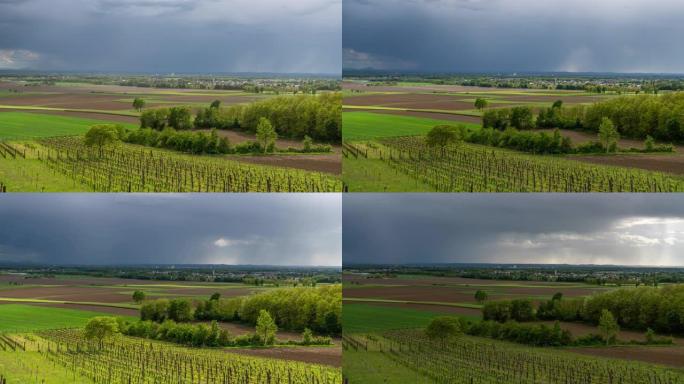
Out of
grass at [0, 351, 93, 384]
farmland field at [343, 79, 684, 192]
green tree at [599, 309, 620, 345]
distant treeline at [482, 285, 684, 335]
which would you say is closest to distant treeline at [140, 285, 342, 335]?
grass at [0, 351, 93, 384]

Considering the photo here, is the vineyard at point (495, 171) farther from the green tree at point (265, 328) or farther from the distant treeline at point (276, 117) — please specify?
the green tree at point (265, 328)

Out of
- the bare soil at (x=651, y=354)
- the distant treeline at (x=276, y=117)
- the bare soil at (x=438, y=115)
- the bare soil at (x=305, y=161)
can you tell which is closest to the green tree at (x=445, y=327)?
the bare soil at (x=651, y=354)

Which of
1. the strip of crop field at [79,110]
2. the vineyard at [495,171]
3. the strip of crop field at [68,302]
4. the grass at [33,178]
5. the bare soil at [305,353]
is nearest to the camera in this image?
the vineyard at [495,171]

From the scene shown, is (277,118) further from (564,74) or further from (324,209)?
(564,74)

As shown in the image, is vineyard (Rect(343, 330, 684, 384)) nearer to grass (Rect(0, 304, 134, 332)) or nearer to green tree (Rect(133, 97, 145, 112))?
grass (Rect(0, 304, 134, 332))

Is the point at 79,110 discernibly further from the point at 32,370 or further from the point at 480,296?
the point at 480,296

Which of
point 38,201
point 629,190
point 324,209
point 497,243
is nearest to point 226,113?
point 324,209

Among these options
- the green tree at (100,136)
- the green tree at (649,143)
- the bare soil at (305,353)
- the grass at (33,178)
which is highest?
the green tree at (100,136)
